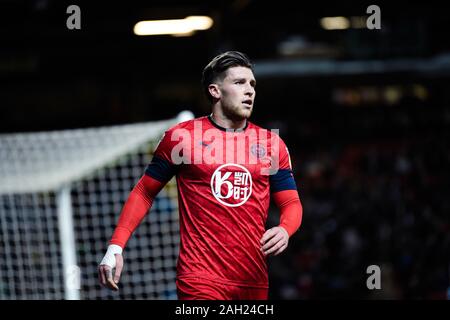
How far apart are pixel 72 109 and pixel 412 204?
26.1 feet

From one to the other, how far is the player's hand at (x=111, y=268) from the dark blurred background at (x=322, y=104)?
Answer: 8.97 m

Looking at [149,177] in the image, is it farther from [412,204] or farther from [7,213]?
[412,204]

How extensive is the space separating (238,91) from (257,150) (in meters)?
0.33

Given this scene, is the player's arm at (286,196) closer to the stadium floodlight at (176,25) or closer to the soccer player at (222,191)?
the soccer player at (222,191)

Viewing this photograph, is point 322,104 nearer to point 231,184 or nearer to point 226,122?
point 226,122

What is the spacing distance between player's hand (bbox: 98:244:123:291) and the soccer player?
0.4 inches

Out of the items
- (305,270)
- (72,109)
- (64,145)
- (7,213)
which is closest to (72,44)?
(72,109)

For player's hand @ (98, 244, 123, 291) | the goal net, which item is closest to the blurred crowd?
the goal net

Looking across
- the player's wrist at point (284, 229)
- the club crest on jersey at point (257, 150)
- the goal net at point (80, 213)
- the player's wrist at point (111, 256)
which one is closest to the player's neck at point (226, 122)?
the club crest on jersey at point (257, 150)

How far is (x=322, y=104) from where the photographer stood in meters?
21.7

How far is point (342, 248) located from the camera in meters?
16.1

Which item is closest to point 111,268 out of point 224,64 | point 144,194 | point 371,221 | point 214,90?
point 144,194

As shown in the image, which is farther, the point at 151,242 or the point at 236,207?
the point at 151,242

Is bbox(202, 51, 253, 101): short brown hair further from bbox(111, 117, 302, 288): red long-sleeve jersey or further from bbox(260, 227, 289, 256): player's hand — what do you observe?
bbox(260, 227, 289, 256): player's hand
